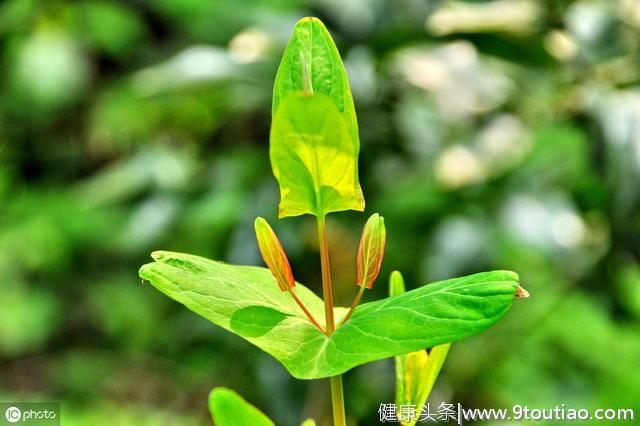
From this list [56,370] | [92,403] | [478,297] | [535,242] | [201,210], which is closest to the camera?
[478,297]

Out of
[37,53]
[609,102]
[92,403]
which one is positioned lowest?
[92,403]

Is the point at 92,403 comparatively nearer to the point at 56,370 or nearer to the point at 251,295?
the point at 56,370

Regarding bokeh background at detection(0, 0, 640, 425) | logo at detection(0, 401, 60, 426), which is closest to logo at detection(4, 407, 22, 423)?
logo at detection(0, 401, 60, 426)

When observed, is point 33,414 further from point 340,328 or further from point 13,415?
→ point 340,328

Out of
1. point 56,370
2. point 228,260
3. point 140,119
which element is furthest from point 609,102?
point 56,370

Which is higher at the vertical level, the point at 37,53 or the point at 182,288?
the point at 37,53

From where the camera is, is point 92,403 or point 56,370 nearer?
point 92,403

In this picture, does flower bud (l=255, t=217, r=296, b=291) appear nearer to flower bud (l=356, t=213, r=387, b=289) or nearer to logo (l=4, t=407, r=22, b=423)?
flower bud (l=356, t=213, r=387, b=289)

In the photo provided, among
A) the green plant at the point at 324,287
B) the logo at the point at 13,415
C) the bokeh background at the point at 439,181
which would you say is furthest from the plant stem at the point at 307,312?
the bokeh background at the point at 439,181

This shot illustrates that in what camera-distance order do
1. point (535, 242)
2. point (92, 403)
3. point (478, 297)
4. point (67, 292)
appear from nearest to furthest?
point (478, 297)
point (535, 242)
point (92, 403)
point (67, 292)
